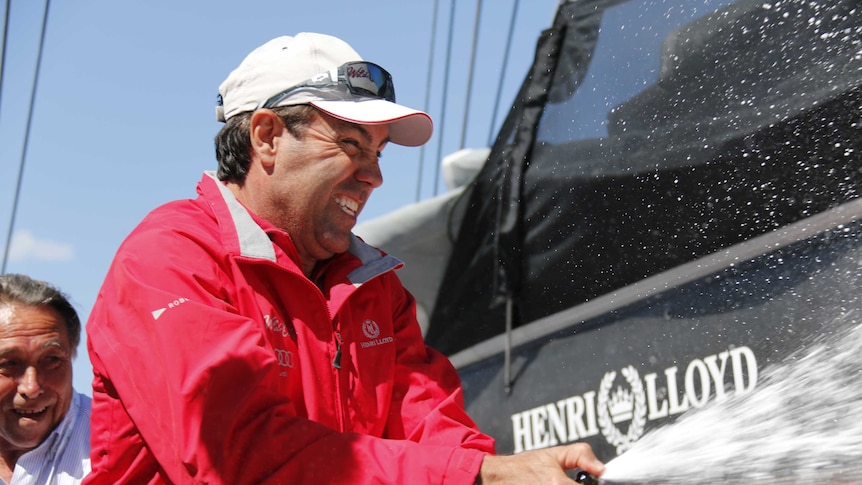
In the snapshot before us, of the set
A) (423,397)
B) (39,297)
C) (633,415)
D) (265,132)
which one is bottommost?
(633,415)

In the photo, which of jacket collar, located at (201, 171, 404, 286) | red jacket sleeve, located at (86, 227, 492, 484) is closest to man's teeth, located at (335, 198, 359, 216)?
jacket collar, located at (201, 171, 404, 286)

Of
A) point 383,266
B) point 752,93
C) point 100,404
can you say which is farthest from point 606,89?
point 100,404

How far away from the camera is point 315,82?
216 centimetres

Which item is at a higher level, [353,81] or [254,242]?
[353,81]

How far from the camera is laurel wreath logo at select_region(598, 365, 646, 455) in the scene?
121 inches

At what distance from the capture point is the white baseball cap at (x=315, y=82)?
84.6 inches

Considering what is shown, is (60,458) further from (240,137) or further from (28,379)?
(240,137)

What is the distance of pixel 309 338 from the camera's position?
2.02 m

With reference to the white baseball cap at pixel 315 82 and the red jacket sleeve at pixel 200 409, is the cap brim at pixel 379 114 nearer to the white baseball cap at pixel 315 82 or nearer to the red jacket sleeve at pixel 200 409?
the white baseball cap at pixel 315 82

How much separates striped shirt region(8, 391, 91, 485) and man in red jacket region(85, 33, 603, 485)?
40.3 inches

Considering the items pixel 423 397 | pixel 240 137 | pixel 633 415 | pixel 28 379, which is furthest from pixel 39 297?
pixel 633 415

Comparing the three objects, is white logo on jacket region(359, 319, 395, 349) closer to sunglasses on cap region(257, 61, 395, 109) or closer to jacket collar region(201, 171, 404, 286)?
jacket collar region(201, 171, 404, 286)

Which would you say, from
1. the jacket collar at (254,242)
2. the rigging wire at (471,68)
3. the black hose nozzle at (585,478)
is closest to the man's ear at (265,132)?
the jacket collar at (254,242)

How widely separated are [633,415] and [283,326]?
1.51 metres
